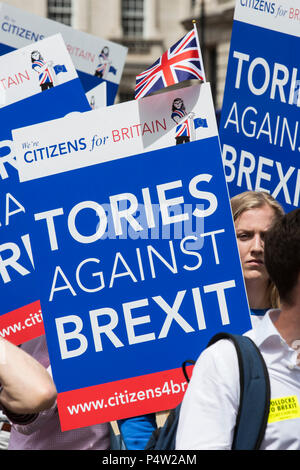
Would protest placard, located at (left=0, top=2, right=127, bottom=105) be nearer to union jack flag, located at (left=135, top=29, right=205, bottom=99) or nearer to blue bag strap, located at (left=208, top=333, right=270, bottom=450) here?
union jack flag, located at (left=135, top=29, right=205, bottom=99)

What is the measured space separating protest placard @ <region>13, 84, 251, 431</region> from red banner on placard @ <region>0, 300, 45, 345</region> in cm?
41

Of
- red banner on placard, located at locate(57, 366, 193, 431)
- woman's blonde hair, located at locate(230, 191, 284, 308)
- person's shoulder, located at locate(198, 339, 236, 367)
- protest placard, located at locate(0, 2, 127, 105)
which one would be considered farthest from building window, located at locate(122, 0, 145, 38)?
person's shoulder, located at locate(198, 339, 236, 367)

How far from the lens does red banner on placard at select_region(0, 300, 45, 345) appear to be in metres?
3.51

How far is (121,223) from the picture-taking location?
10.5 ft

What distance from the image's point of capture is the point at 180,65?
333 centimetres

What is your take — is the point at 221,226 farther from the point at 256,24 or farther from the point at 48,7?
the point at 48,7

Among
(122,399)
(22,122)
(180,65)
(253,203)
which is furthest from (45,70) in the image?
(122,399)

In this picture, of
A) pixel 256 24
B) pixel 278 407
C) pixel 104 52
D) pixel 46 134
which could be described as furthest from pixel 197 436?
pixel 104 52

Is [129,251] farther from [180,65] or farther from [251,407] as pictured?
[251,407]

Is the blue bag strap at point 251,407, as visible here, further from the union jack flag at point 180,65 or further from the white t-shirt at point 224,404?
the union jack flag at point 180,65

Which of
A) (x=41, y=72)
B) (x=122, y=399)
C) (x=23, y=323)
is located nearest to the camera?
(x=122, y=399)

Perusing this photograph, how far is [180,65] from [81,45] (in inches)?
141

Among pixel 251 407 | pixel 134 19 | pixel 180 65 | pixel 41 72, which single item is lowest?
pixel 134 19

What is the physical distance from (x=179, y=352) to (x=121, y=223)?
0.49 meters
